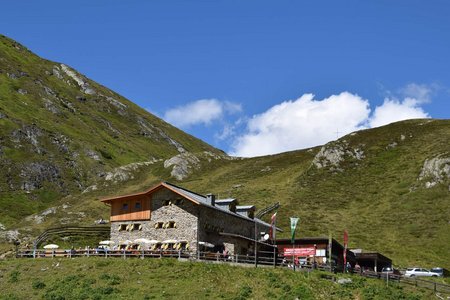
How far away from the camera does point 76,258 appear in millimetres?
54656

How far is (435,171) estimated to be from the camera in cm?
10725

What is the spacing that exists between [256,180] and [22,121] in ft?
309

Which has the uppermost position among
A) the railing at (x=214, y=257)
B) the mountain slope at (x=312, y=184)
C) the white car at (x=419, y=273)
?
the mountain slope at (x=312, y=184)

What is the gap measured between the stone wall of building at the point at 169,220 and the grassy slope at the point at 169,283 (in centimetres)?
835

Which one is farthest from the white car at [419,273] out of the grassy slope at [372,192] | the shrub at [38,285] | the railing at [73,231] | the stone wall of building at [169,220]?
the shrub at [38,285]

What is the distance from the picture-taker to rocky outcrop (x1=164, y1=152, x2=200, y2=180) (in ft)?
477

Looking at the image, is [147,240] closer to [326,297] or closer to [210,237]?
[210,237]

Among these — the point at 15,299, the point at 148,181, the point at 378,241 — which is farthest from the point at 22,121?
the point at 15,299

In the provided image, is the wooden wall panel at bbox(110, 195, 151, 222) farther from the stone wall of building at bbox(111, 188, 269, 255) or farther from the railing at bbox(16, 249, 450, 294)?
the railing at bbox(16, 249, 450, 294)

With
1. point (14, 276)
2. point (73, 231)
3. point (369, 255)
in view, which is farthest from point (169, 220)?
point (369, 255)

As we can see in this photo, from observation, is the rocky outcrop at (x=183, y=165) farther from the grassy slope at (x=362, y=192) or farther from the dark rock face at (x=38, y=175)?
the dark rock face at (x=38, y=175)

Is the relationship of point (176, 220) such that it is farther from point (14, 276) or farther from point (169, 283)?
point (14, 276)

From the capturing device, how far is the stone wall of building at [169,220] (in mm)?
59062

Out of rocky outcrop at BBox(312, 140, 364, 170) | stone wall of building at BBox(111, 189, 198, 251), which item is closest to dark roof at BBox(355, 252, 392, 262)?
stone wall of building at BBox(111, 189, 198, 251)
